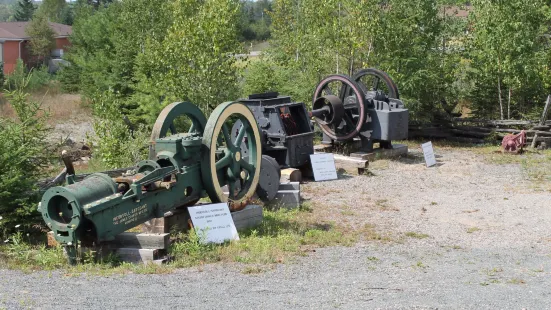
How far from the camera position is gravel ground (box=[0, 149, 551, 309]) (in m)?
6.69

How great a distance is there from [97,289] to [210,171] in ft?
8.63

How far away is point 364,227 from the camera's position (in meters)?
10.6

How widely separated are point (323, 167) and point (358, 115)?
7.72ft

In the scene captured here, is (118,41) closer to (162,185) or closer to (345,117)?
(345,117)

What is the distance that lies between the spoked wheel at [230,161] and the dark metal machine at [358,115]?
5.69 metres

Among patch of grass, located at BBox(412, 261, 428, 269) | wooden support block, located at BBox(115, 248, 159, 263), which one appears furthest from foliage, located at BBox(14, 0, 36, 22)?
patch of grass, located at BBox(412, 261, 428, 269)

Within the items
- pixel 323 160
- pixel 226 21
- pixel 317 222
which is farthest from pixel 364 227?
pixel 226 21

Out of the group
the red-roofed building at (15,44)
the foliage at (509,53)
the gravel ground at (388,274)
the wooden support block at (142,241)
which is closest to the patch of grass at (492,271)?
the gravel ground at (388,274)

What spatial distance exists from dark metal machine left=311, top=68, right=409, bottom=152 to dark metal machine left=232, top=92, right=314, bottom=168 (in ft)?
5.11

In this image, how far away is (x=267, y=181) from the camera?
11367 millimetres

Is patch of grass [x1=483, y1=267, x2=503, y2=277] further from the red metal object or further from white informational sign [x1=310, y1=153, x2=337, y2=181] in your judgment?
the red metal object

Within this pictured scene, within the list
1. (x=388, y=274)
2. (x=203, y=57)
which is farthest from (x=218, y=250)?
(x=203, y=57)

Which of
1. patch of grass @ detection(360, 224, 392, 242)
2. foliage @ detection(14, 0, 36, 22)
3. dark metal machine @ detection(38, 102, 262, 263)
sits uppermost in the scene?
foliage @ detection(14, 0, 36, 22)

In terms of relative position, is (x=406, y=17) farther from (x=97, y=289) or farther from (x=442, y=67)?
(x=97, y=289)
